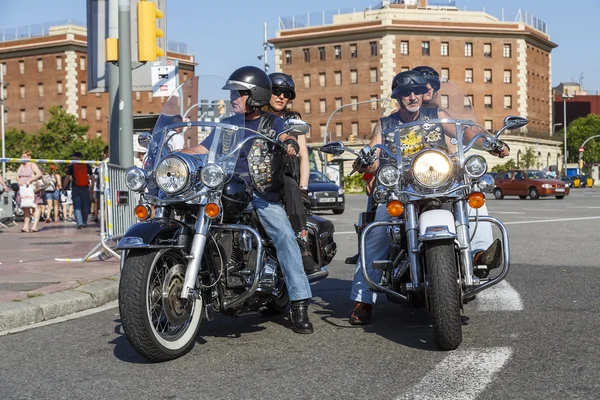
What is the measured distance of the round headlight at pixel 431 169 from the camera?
5.59m

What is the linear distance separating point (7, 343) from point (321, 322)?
209 cm

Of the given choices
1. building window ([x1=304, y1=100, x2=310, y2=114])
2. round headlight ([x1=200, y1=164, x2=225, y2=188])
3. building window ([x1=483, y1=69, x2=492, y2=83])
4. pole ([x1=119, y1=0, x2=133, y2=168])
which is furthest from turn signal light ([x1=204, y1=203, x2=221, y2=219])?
building window ([x1=483, y1=69, x2=492, y2=83])

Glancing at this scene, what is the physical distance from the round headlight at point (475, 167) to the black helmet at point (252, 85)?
4.58 feet

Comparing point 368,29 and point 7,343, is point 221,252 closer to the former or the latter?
point 7,343

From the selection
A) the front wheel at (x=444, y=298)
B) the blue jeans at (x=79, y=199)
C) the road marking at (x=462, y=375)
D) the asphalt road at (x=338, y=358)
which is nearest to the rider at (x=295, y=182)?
the asphalt road at (x=338, y=358)

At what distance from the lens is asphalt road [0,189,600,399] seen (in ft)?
14.8

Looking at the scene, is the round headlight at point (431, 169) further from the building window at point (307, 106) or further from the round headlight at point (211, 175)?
the building window at point (307, 106)

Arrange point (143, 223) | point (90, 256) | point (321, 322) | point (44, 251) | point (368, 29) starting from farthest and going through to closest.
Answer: point (368, 29) < point (44, 251) < point (90, 256) < point (321, 322) < point (143, 223)

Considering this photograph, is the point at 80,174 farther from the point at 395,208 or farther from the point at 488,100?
the point at 488,100

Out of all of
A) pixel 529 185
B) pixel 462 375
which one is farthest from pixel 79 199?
pixel 529 185

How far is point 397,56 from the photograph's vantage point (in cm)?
9312

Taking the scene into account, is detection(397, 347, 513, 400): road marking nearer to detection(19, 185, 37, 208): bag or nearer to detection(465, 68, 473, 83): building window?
detection(19, 185, 37, 208): bag

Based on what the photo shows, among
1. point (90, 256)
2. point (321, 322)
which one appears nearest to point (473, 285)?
point (321, 322)

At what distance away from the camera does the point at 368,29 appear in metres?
93.1
